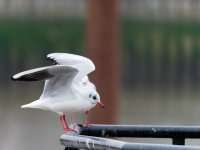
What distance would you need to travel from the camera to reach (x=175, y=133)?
5.33 ft

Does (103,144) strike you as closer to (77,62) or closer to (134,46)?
(77,62)

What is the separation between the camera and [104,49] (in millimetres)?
3627

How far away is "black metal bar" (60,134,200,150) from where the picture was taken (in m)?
1.27

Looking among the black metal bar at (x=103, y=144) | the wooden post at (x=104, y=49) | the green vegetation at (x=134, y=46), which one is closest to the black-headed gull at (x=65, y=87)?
the black metal bar at (x=103, y=144)

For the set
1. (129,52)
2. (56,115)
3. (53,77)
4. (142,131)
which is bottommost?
(56,115)

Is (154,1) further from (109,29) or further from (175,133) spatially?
(175,133)

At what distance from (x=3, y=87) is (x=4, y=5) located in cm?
72

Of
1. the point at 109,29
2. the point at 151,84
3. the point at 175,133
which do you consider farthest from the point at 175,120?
the point at 175,133

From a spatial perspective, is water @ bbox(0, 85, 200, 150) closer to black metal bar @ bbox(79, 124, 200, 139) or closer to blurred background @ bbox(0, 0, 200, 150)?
blurred background @ bbox(0, 0, 200, 150)

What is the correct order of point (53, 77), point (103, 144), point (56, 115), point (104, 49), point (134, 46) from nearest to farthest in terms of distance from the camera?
1. point (103, 144)
2. point (53, 77)
3. point (104, 49)
4. point (56, 115)
5. point (134, 46)

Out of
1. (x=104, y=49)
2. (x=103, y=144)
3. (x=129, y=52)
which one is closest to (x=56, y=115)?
(x=129, y=52)

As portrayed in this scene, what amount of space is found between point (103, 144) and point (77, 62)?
1.06ft

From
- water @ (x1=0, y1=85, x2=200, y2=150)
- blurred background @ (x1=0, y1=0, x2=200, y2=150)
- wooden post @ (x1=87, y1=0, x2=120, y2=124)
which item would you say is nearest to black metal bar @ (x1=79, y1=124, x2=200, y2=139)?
wooden post @ (x1=87, y1=0, x2=120, y2=124)

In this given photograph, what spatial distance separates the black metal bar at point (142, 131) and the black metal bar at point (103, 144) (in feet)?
0.47
